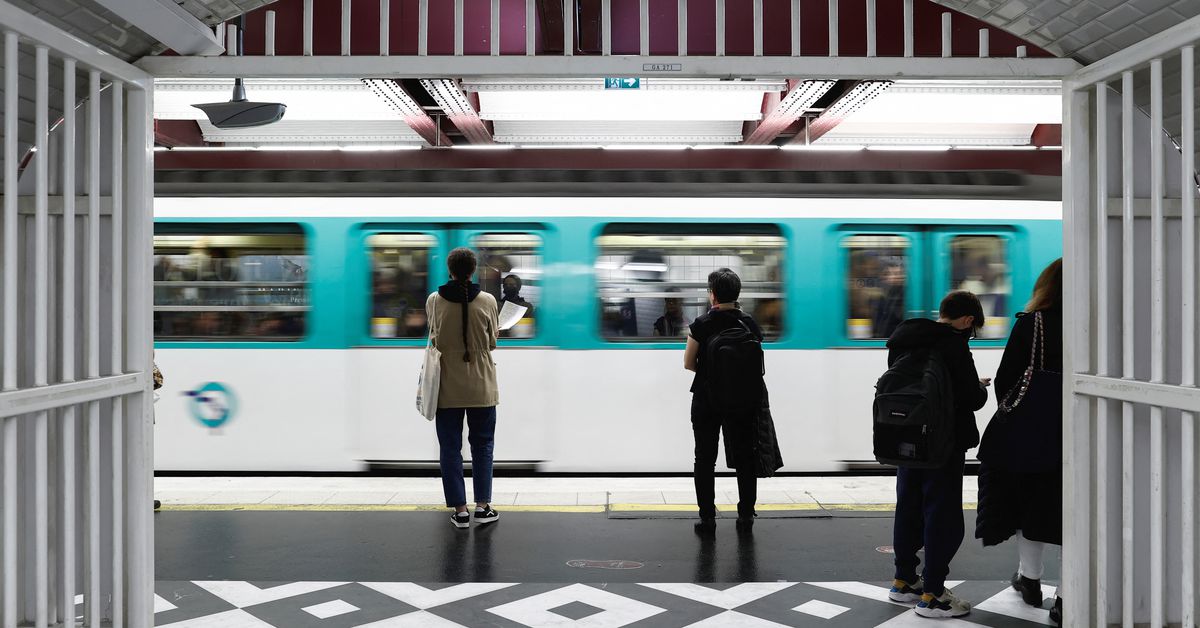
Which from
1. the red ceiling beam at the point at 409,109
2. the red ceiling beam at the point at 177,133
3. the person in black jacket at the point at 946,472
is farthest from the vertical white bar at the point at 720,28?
the red ceiling beam at the point at 177,133

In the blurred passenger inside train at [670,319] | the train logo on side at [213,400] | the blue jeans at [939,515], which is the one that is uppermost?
the blurred passenger inside train at [670,319]

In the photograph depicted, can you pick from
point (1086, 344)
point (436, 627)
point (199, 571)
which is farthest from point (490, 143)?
point (1086, 344)

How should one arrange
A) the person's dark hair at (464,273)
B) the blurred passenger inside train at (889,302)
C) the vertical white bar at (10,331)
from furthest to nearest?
the blurred passenger inside train at (889,302), the person's dark hair at (464,273), the vertical white bar at (10,331)

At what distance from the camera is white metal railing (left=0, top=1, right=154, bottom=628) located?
9.00 feet

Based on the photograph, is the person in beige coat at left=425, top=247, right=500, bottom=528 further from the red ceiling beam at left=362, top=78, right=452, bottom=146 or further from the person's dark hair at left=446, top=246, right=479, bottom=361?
the red ceiling beam at left=362, top=78, right=452, bottom=146

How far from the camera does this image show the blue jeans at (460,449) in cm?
538

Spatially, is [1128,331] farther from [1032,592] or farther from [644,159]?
[644,159]

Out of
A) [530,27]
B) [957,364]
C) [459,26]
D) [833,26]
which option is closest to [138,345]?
[459,26]

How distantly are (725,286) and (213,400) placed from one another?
4.15 m

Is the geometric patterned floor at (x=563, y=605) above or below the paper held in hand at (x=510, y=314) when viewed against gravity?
below

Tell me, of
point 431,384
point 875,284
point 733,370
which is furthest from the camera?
point 875,284

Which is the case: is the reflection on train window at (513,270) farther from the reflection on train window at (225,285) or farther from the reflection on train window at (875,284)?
the reflection on train window at (875,284)

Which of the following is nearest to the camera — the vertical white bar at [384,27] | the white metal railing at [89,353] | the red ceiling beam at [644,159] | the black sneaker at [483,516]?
the white metal railing at [89,353]

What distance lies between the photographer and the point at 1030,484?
12.6ft
